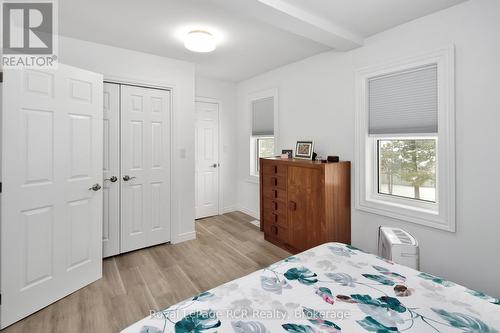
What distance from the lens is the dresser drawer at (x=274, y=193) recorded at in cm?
325

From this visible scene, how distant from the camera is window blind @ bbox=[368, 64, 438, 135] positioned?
7.47ft

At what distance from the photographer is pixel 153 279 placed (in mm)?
2520

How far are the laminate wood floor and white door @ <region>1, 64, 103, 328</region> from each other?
21 cm

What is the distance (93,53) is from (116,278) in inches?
98.8

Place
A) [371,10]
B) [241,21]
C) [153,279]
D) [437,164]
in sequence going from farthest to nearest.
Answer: [153,279] < [241,21] < [437,164] < [371,10]

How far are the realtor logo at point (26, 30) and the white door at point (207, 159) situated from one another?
2317mm

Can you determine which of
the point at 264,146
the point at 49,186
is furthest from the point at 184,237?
the point at 264,146

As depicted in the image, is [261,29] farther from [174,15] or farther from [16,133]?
[16,133]

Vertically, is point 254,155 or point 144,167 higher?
point 254,155

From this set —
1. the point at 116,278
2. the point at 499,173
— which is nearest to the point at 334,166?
the point at 499,173

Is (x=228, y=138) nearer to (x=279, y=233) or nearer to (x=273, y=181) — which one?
(x=273, y=181)

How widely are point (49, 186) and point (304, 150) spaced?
2.77m

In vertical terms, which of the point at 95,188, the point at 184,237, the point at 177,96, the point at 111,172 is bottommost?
the point at 184,237

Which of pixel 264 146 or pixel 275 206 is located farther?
pixel 264 146
